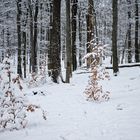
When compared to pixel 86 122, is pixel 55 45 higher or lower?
higher

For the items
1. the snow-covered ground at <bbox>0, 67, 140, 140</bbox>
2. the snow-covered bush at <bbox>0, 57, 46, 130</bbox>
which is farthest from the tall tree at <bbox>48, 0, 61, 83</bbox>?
the snow-covered bush at <bbox>0, 57, 46, 130</bbox>

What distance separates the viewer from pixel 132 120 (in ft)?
20.9

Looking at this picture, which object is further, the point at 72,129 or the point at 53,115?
the point at 53,115

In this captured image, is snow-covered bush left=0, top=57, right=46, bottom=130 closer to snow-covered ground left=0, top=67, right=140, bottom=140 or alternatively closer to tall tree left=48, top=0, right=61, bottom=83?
snow-covered ground left=0, top=67, right=140, bottom=140

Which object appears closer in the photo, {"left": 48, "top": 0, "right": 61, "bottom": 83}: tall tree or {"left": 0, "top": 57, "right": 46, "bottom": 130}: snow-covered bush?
{"left": 0, "top": 57, "right": 46, "bottom": 130}: snow-covered bush

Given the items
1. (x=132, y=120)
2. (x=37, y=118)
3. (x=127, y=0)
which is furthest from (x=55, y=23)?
(x=127, y=0)

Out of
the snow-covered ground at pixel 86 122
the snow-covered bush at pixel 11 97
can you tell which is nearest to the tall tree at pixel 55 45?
the snow-covered ground at pixel 86 122

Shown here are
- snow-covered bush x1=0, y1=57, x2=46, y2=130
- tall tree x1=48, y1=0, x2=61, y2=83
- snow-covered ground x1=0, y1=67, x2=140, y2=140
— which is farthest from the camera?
tall tree x1=48, y1=0, x2=61, y2=83

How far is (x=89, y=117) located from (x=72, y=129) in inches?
44.9

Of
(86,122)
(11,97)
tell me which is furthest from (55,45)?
(11,97)

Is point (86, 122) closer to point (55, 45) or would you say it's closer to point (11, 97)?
point (11, 97)

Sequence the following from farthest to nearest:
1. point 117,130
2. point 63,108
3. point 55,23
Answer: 1. point 55,23
2. point 63,108
3. point 117,130

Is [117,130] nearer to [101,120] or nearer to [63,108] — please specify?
[101,120]

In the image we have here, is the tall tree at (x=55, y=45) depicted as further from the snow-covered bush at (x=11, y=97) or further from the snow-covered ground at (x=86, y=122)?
the snow-covered bush at (x=11, y=97)
